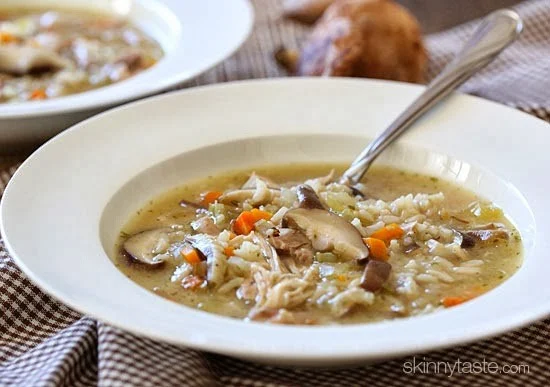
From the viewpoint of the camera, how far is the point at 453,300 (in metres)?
2.88

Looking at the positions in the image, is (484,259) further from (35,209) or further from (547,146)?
(35,209)

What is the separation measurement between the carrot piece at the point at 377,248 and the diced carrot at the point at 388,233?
0.25 ft

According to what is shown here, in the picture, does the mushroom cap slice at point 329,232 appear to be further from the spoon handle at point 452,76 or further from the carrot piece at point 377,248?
the spoon handle at point 452,76

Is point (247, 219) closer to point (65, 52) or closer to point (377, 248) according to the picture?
point (377, 248)

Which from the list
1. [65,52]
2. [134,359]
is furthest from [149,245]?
[65,52]

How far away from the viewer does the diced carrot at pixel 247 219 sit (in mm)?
3301

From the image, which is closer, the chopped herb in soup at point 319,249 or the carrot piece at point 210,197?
the chopped herb in soup at point 319,249

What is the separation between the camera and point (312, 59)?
5070mm

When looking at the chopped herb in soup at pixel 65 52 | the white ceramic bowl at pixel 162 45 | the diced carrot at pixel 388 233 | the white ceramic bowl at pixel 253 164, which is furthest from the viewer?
the chopped herb in soup at pixel 65 52

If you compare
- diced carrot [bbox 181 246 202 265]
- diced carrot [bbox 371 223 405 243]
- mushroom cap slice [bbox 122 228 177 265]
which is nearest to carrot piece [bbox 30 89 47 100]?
mushroom cap slice [bbox 122 228 177 265]

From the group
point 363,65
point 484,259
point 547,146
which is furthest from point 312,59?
point 484,259

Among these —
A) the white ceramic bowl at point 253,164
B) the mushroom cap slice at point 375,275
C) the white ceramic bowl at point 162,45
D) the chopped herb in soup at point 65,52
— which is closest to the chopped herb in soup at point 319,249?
the mushroom cap slice at point 375,275

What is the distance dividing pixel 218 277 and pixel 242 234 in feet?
1.07

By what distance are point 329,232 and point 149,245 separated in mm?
647
